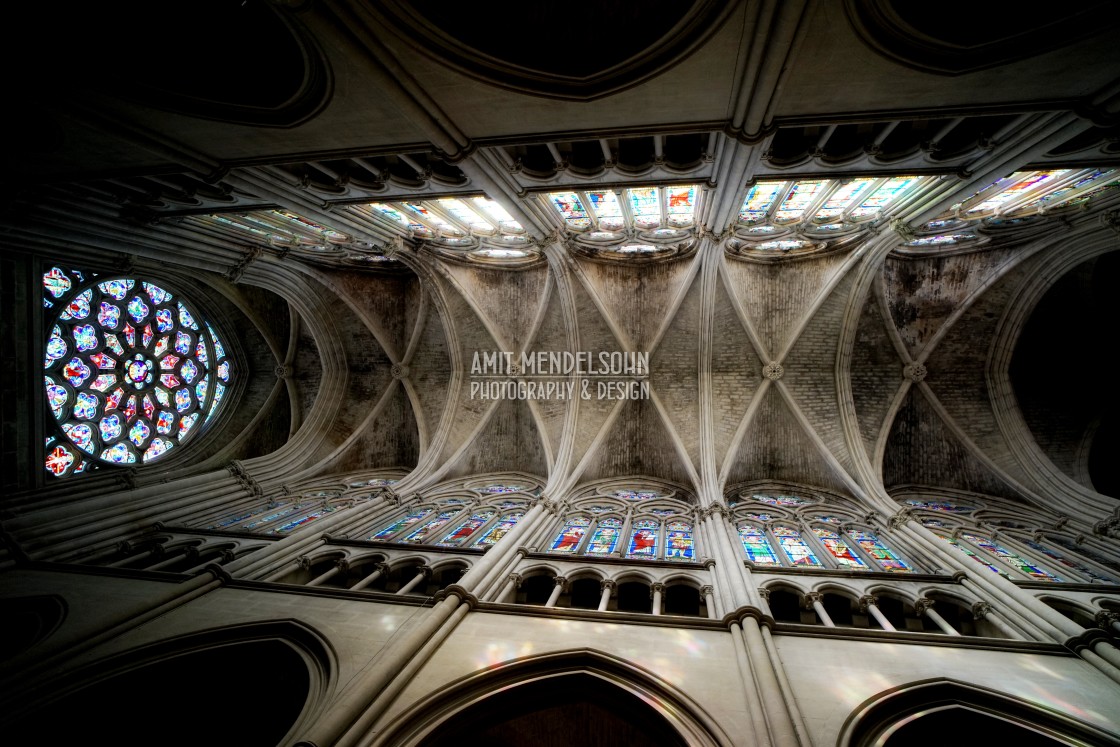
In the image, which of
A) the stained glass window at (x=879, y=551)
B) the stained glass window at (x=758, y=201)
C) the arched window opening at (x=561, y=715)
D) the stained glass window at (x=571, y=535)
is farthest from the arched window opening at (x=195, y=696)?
the stained glass window at (x=758, y=201)

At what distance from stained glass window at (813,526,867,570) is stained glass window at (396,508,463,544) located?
8.59m

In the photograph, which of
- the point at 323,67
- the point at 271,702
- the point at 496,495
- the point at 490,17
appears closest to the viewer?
the point at 323,67

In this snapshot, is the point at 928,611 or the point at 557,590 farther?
the point at 557,590

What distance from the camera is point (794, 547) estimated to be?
938 centimetres

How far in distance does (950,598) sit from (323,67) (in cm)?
1122

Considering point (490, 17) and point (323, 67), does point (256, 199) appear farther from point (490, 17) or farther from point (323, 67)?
point (490, 17)

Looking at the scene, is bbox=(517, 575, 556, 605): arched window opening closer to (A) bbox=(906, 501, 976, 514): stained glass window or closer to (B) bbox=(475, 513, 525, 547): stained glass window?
(B) bbox=(475, 513, 525, 547): stained glass window

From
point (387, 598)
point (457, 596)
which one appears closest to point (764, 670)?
point (457, 596)

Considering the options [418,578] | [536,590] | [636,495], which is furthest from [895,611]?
[418,578]

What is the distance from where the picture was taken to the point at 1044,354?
41.2ft

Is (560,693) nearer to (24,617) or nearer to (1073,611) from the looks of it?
(24,617)

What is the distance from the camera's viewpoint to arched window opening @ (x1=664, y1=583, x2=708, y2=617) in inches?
289

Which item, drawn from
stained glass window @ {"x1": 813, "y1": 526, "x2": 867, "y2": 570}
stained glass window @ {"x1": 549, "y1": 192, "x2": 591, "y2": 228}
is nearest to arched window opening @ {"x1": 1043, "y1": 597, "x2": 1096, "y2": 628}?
stained glass window @ {"x1": 813, "y1": 526, "x2": 867, "y2": 570}

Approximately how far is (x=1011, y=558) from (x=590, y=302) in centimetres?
1148
